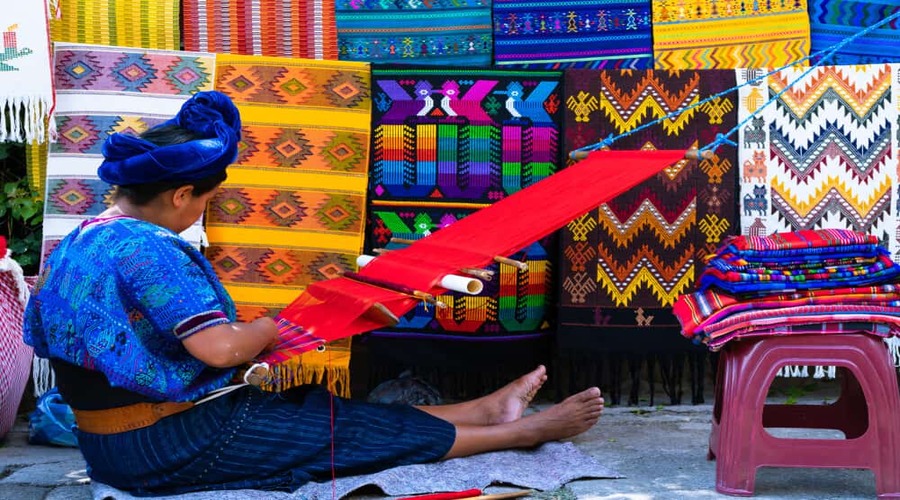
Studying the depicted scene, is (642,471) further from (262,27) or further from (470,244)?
(262,27)

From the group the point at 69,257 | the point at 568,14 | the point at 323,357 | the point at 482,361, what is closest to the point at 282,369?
the point at 323,357

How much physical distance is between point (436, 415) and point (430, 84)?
1457mm

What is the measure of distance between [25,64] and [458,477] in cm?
233

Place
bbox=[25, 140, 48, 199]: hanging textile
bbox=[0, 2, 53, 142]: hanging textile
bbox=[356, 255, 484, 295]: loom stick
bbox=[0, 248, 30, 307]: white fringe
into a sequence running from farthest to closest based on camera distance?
bbox=[25, 140, 48, 199]: hanging textile, bbox=[0, 2, 53, 142]: hanging textile, bbox=[0, 248, 30, 307]: white fringe, bbox=[356, 255, 484, 295]: loom stick

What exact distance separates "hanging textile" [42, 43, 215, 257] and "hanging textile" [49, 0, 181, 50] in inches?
5.7

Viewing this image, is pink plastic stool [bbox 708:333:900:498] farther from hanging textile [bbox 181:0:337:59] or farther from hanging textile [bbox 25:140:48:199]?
hanging textile [bbox 25:140:48:199]

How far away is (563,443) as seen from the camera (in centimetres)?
384

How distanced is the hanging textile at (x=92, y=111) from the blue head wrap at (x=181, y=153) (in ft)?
4.57

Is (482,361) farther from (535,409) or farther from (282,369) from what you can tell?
(282,369)

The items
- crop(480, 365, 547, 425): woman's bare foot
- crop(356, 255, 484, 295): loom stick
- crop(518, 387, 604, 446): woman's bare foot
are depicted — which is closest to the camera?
crop(356, 255, 484, 295): loom stick

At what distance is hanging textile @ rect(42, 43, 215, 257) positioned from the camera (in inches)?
176

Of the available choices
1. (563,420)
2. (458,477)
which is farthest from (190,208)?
(563,420)

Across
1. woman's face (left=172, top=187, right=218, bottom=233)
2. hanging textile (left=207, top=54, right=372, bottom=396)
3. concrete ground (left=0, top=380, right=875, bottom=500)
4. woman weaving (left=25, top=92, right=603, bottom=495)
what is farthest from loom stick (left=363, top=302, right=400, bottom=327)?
hanging textile (left=207, top=54, right=372, bottom=396)

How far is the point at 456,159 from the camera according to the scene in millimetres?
4578
